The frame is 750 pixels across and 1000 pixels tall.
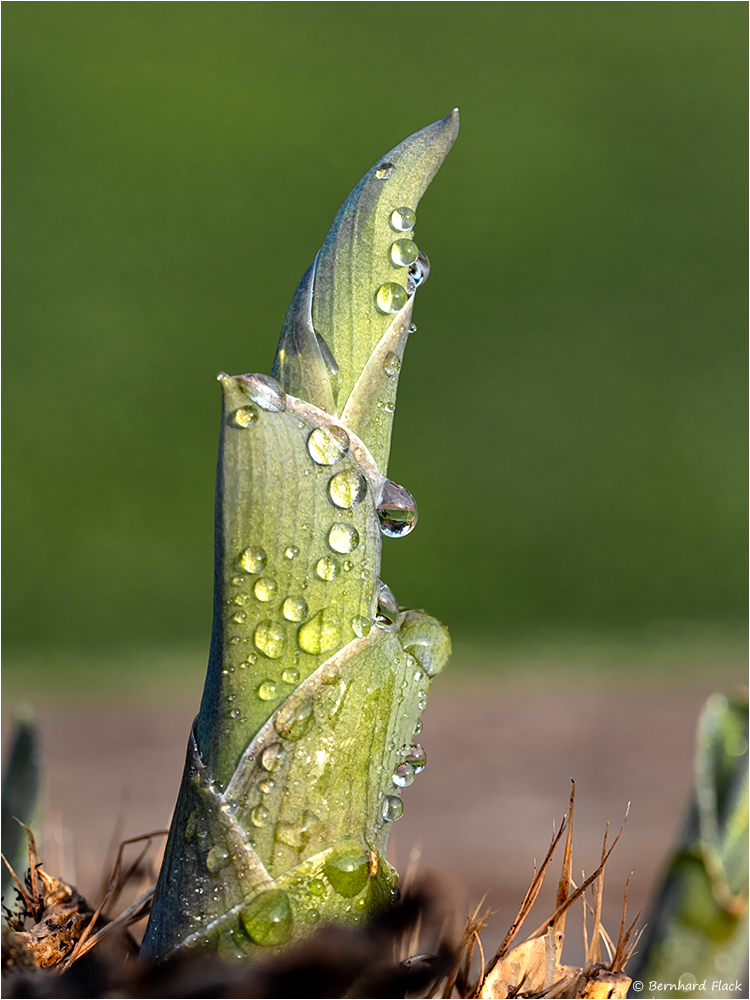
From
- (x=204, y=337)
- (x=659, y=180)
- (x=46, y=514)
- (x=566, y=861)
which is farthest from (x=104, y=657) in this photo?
(x=659, y=180)

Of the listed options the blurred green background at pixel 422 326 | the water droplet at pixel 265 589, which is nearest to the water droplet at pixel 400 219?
the water droplet at pixel 265 589

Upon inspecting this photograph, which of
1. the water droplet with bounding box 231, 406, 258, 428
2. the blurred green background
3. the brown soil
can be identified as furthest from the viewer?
the blurred green background

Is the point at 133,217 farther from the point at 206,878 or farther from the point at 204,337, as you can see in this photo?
the point at 206,878

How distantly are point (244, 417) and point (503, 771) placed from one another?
282 centimetres

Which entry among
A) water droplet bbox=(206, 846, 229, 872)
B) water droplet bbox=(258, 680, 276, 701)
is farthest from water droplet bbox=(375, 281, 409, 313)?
water droplet bbox=(206, 846, 229, 872)

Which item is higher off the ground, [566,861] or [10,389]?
[10,389]

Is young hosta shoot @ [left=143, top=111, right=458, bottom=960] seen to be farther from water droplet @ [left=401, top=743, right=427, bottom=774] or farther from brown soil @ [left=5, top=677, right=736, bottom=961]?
brown soil @ [left=5, top=677, right=736, bottom=961]

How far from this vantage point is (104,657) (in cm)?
398

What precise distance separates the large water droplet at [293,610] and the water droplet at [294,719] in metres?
0.05

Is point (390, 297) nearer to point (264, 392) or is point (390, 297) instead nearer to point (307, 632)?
point (264, 392)

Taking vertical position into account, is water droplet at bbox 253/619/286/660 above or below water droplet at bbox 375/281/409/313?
below

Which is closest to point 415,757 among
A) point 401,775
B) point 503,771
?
point 401,775

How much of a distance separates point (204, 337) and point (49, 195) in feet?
5.81

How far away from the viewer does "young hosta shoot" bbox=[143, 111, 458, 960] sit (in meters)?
0.52
